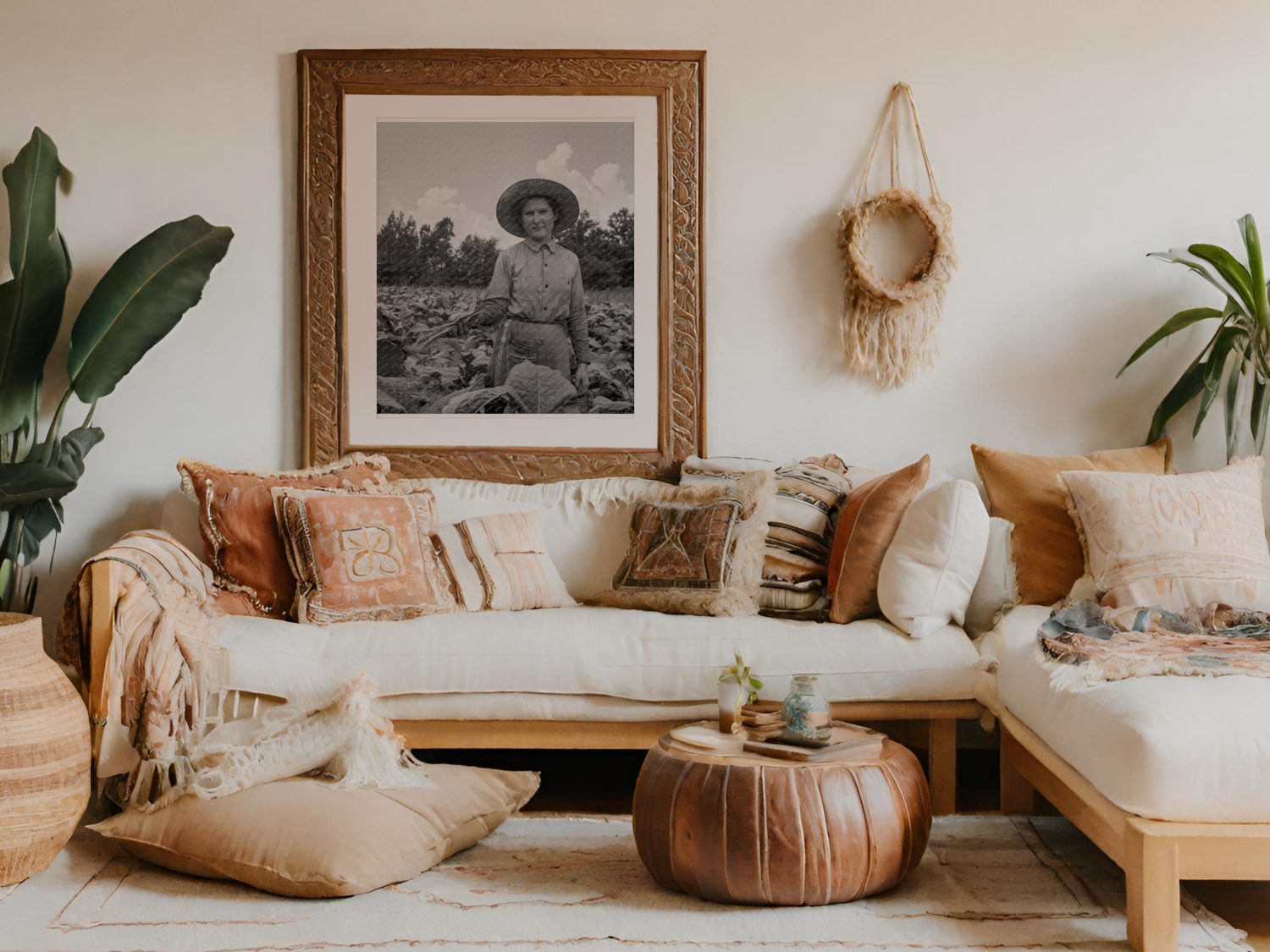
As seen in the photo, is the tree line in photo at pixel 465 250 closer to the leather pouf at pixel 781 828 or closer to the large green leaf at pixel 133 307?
the large green leaf at pixel 133 307

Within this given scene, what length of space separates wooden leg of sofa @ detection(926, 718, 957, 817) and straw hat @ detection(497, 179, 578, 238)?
1.94 m

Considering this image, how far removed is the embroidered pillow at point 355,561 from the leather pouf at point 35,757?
69cm

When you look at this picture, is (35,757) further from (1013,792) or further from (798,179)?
(798,179)

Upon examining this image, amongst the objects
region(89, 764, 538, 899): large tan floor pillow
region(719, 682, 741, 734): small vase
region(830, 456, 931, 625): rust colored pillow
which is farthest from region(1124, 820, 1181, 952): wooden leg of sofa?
region(89, 764, 538, 899): large tan floor pillow

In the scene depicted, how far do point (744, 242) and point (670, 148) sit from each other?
1.28ft

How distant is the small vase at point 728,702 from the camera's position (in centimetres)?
227

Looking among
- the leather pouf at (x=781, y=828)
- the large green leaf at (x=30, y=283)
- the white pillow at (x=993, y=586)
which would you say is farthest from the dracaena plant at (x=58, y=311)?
the white pillow at (x=993, y=586)

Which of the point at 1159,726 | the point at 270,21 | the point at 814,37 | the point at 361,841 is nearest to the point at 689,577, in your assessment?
the point at 361,841

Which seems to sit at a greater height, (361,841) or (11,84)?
(11,84)

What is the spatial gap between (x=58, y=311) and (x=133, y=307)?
0.26m

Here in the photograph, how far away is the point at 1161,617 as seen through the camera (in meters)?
2.58

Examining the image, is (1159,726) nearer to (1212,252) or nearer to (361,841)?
(361,841)

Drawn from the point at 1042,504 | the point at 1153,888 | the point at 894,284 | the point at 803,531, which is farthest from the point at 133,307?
the point at 1153,888

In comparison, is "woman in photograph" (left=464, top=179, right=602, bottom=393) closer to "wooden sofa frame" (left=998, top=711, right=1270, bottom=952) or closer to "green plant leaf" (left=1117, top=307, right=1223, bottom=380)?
"green plant leaf" (left=1117, top=307, right=1223, bottom=380)
